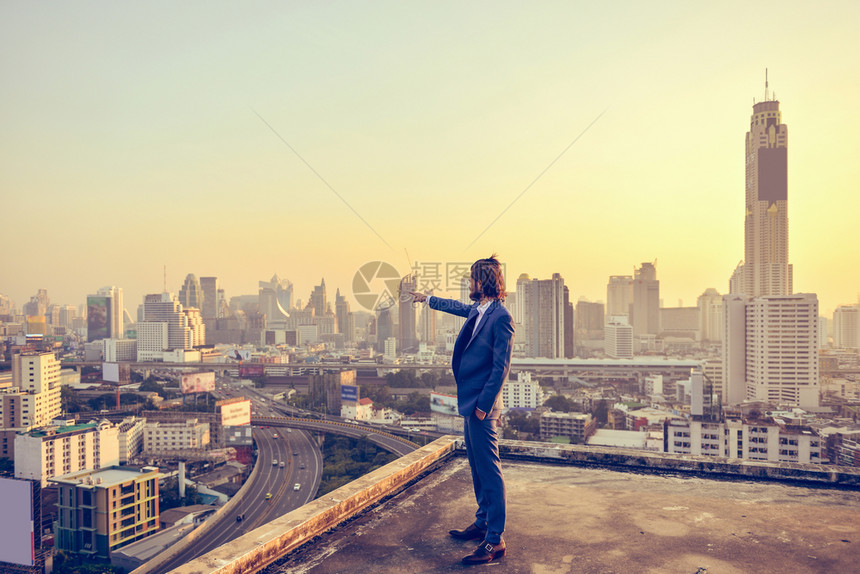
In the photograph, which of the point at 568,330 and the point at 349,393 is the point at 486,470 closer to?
the point at 349,393

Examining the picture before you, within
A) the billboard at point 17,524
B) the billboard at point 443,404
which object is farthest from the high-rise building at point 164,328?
the billboard at point 17,524

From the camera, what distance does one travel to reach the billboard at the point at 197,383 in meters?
22.3

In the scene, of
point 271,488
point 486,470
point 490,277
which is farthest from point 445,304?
point 271,488

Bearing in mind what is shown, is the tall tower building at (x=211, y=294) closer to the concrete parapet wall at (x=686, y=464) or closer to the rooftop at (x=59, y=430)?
the rooftop at (x=59, y=430)

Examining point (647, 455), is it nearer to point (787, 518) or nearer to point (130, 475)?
point (787, 518)

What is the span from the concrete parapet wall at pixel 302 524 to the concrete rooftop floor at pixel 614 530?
0.03 meters

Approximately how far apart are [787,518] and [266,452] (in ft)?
52.5

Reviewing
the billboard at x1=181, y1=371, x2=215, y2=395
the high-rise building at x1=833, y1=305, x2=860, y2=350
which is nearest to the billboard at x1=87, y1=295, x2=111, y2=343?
the billboard at x1=181, y1=371, x2=215, y2=395

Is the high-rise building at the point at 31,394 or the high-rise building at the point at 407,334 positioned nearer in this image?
the high-rise building at the point at 31,394

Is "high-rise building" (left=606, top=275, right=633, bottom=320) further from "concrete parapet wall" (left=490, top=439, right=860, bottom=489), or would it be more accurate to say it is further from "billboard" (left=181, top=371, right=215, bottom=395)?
"concrete parapet wall" (left=490, top=439, right=860, bottom=489)

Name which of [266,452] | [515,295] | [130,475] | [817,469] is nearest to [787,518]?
[817,469]

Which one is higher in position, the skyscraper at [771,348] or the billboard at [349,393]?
the skyscraper at [771,348]

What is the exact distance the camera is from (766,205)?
3588 centimetres

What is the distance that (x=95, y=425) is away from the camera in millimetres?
14516
